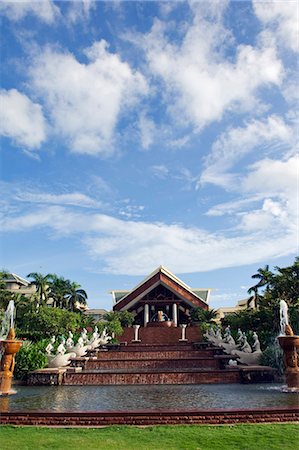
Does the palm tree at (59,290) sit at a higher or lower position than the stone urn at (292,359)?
higher

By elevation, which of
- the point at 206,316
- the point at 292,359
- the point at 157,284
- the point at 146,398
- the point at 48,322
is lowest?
the point at 146,398

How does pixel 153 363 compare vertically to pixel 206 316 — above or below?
below

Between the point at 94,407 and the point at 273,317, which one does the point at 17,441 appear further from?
the point at 273,317

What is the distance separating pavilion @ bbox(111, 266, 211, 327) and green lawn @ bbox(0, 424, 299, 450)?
3135cm

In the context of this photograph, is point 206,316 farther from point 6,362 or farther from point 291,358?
point 6,362

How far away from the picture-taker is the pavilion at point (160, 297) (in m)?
39.0

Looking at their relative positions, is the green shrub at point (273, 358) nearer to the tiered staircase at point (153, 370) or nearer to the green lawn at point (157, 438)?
the tiered staircase at point (153, 370)

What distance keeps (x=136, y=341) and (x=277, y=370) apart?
15.0m

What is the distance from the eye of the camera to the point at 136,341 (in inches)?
1069

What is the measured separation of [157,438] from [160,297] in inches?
1415

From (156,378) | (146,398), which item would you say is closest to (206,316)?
(156,378)

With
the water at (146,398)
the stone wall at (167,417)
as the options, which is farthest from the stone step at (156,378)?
the stone wall at (167,417)

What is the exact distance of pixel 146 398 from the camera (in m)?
9.84

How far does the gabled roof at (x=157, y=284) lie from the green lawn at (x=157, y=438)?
32667mm
